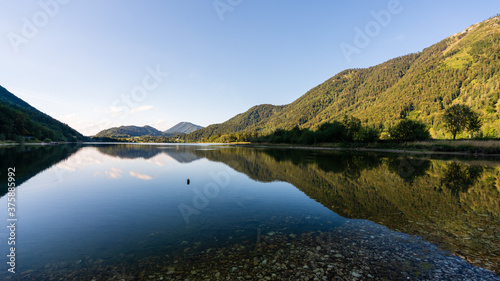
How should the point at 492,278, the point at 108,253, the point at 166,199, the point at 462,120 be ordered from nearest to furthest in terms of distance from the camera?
1. the point at 492,278
2. the point at 108,253
3. the point at 166,199
4. the point at 462,120

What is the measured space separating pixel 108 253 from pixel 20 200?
13.5m

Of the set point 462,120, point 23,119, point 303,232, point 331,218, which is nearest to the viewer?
point 303,232

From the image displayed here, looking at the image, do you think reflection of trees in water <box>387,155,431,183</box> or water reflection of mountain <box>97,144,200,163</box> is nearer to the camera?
reflection of trees in water <box>387,155,431,183</box>

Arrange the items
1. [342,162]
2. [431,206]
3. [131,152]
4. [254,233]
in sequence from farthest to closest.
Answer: [131,152], [342,162], [431,206], [254,233]

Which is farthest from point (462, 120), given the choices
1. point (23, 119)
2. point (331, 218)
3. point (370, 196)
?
point (23, 119)

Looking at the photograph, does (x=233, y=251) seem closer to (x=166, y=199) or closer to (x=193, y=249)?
(x=193, y=249)

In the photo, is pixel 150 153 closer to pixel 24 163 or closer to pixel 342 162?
pixel 24 163

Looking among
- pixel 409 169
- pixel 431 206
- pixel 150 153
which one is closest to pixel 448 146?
pixel 409 169

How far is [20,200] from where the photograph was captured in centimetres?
1550

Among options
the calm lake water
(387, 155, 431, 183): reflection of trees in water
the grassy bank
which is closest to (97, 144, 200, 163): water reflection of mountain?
the calm lake water

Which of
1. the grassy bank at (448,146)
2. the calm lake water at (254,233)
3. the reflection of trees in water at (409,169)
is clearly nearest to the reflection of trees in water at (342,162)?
the reflection of trees in water at (409,169)

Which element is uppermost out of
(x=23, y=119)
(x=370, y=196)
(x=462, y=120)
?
(x=23, y=119)

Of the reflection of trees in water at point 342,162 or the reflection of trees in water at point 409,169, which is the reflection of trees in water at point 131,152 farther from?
the reflection of trees in water at point 409,169

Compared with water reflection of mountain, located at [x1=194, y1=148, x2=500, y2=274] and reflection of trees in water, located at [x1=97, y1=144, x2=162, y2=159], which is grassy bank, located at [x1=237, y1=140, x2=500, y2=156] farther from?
reflection of trees in water, located at [x1=97, y1=144, x2=162, y2=159]
